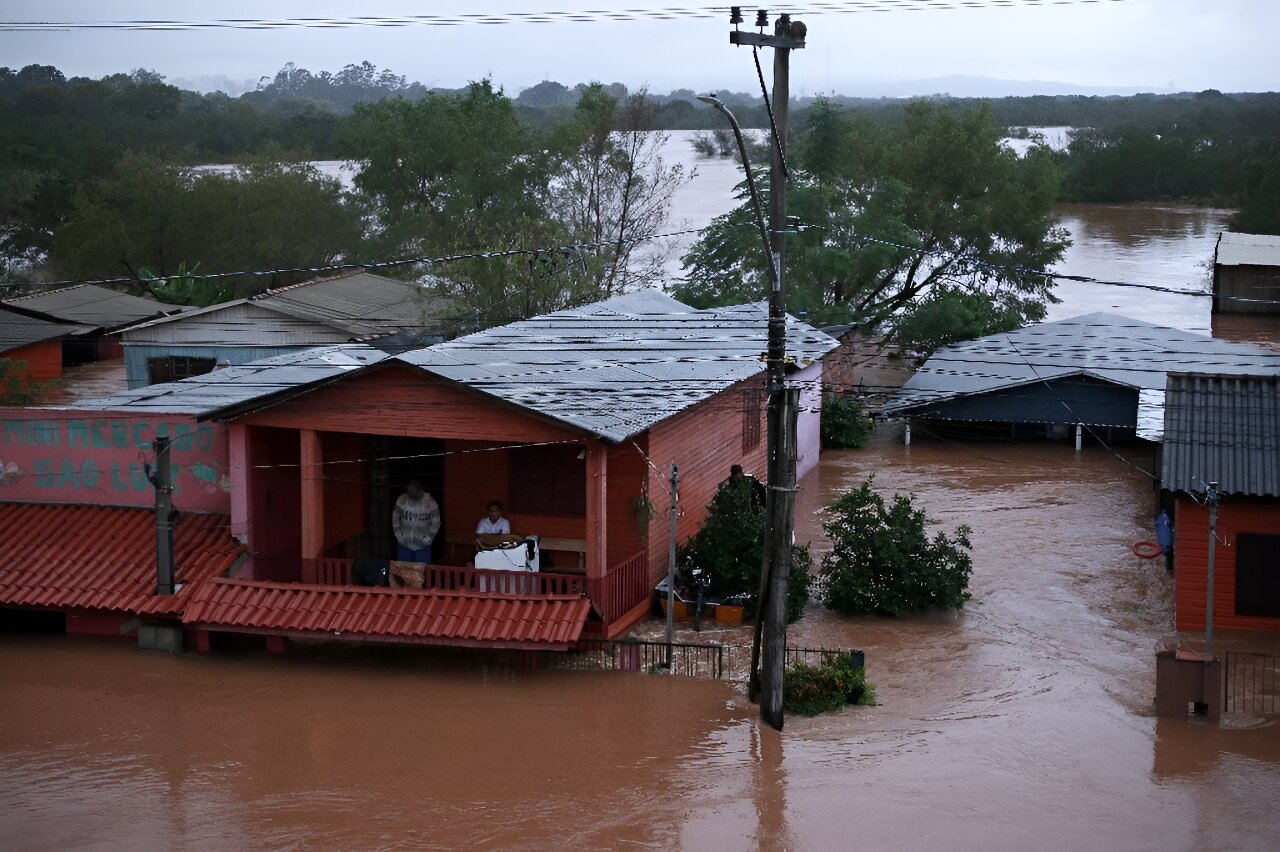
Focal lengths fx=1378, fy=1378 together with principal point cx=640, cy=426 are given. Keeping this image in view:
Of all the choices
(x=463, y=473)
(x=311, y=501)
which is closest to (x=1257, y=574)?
(x=463, y=473)

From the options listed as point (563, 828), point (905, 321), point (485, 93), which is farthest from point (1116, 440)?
point (485, 93)

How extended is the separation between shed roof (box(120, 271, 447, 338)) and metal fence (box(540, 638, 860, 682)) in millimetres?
16661

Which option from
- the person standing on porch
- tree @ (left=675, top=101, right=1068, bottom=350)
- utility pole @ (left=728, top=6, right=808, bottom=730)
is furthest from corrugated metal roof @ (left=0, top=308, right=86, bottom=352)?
utility pole @ (left=728, top=6, right=808, bottom=730)

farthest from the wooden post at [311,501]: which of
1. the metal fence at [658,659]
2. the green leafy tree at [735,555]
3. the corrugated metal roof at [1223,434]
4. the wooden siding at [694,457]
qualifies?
the corrugated metal roof at [1223,434]

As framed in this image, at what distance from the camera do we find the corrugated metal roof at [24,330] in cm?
3872

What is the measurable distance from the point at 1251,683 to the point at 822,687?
5294mm

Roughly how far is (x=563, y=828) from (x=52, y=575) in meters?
8.79

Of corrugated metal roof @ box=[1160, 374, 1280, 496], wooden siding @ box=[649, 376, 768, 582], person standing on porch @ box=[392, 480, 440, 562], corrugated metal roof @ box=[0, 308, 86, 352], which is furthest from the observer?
corrugated metal roof @ box=[0, 308, 86, 352]

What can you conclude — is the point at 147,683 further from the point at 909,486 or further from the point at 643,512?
the point at 909,486

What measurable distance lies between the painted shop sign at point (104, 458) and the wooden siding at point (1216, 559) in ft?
42.8

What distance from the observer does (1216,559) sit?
18.5 m

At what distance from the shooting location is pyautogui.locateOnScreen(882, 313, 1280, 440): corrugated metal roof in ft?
104

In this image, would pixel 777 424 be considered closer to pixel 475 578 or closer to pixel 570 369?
pixel 475 578

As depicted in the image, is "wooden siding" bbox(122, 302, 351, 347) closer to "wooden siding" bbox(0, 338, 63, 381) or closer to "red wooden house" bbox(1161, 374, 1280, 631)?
"wooden siding" bbox(0, 338, 63, 381)
